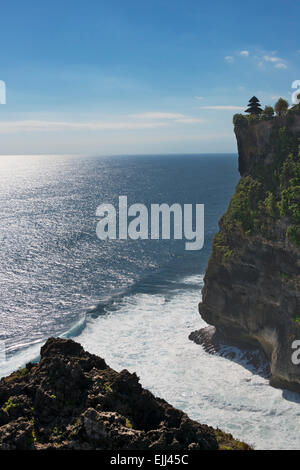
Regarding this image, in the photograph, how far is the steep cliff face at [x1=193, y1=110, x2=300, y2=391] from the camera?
37469 millimetres

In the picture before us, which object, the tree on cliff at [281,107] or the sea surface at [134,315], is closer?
the sea surface at [134,315]

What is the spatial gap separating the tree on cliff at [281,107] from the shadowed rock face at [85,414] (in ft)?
129

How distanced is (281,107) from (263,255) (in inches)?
755

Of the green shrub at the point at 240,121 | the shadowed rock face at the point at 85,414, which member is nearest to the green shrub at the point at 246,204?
the green shrub at the point at 240,121

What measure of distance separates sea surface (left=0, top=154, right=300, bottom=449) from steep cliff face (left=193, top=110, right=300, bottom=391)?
170 inches

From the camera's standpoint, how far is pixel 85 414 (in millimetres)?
14820

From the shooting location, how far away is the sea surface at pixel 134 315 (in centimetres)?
3553

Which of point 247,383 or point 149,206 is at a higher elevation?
point 149,206

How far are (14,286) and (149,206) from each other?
82.0 meters

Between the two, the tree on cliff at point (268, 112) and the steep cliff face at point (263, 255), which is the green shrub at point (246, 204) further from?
the tree on cliff at point (268, 112)

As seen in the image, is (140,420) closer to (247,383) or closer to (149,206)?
(247,383)
